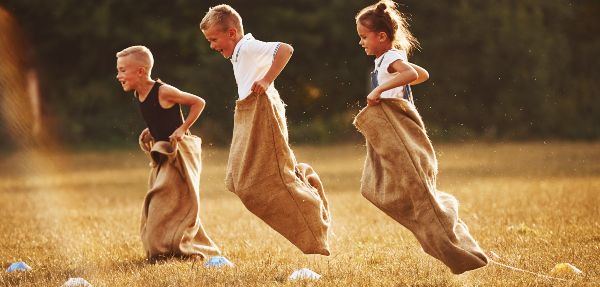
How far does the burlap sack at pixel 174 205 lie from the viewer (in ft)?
21.5

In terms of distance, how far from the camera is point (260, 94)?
5609 millimetres

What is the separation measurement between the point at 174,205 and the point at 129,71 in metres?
1.03

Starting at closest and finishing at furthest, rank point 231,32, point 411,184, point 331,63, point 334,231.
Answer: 1. point 411,184
2. point 231,32
3. point 334,231
4. point 331,63

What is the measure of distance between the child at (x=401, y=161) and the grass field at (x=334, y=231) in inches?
15.1

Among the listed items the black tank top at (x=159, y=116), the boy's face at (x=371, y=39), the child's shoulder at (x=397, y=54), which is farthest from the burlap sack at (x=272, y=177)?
the black tank top at (x=159, y=116)

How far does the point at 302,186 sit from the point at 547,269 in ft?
5.58

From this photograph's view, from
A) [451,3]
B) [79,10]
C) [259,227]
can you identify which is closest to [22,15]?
[79,10]

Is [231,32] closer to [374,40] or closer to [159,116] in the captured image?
[374,40]

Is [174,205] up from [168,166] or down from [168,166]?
down

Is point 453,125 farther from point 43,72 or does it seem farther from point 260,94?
point 260,94

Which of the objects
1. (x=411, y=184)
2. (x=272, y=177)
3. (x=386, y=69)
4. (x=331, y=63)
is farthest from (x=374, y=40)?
(x=331, y=63)

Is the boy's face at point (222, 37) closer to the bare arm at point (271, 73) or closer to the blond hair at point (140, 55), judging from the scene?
the bare arm at point (271, 73)

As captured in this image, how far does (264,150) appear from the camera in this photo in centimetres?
564

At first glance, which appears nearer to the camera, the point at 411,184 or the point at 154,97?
the point at 411,184
